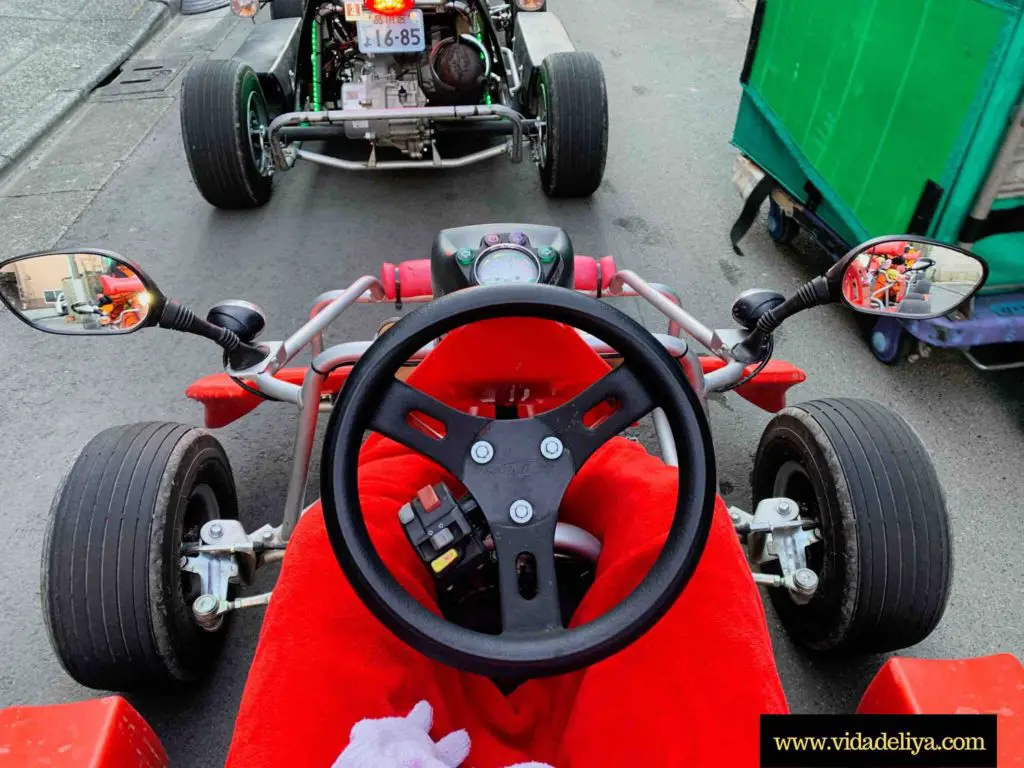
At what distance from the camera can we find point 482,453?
3.32 ft

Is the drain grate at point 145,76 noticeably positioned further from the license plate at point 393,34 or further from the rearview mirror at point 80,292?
the rearview mirror at point 80,292

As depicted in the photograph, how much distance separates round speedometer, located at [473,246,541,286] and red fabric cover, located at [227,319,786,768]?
37 cm

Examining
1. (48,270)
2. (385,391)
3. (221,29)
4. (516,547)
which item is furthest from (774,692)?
(221,29)

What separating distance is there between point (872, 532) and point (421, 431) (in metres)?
1.00

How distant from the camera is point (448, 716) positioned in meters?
1.09

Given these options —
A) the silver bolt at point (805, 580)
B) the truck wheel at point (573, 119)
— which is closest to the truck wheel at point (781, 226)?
the truck wheel at point (573, 119)

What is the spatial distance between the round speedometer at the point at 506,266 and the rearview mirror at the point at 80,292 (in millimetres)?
661

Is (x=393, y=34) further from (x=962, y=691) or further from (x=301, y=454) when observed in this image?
(x=962, y=691)

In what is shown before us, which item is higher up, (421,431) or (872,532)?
(421,431)

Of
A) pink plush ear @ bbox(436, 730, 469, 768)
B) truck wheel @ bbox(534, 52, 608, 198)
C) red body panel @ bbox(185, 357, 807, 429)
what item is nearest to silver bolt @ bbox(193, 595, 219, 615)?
red body panel @ bbox(185, 357, 807, 429)

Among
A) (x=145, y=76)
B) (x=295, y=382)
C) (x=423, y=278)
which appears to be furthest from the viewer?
(x=145, y=76)

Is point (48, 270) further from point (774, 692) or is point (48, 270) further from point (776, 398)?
point (776, 398)

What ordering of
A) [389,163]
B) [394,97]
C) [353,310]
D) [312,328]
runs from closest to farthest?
[312,328] < [353,310] < [389,163] < [394,97]

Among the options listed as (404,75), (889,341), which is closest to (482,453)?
(889,341)
